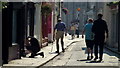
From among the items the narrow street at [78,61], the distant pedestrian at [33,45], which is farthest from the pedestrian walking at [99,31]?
the distant pedestrian at [33,45]

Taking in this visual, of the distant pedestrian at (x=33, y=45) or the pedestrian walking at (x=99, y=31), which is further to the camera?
the distant pedestrian at (x=33, y=45)

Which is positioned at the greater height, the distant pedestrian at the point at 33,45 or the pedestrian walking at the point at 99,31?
the pedestrian walking at the point at 99,31

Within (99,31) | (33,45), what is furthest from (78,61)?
(33,45)

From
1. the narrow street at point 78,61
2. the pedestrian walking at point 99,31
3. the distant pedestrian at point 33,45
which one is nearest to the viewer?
the narrow street at point 78,61

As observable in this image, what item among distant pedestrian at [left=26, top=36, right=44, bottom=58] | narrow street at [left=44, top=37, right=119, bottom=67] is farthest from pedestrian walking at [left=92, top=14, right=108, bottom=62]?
distant pedestrian at [left=26, top=36, right=44, bottom=58]

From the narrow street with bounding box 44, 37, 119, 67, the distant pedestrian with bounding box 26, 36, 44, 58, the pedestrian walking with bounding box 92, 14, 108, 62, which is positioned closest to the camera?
the narrow street with bounding box 44, 37, 119, 67

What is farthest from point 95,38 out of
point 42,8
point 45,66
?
point 42,8

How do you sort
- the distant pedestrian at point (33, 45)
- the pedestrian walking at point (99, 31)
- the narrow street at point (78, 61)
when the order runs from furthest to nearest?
the distant pedestrian at point (33, 45) → the pedestrian walking at point (99, 31) → the narrow street at point (78, 61)

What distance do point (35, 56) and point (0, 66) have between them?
12.7 ft

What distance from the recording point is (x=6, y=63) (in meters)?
11.4

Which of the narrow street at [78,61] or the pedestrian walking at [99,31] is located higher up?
the pedestrian walking at [99,31]

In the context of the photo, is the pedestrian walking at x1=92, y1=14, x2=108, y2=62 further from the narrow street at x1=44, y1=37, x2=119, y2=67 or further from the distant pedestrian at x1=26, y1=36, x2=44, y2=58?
the distant pedestrian at x1=26, y1=36, x2=44, y2=58

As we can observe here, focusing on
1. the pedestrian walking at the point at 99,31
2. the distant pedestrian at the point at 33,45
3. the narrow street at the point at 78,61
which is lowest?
the narrow street at the point at 78,61

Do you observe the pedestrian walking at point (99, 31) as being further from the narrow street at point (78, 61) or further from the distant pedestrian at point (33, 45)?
the distant pedestrian at point (33, 45)
